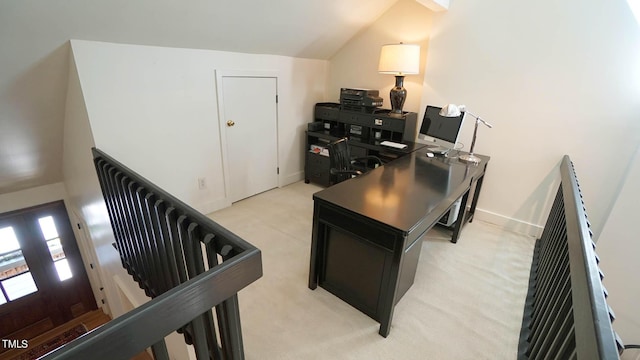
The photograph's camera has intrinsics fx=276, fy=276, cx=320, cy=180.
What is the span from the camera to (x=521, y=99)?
8.70 ft

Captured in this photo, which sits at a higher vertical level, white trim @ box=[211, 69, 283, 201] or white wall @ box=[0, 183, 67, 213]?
white trim @ box=[211, 69, 283, 201]

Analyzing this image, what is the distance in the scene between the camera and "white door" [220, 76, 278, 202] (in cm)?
308

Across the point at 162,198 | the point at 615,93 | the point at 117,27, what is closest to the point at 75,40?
the point at 117,27

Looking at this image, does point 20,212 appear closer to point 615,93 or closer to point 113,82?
point 113,82

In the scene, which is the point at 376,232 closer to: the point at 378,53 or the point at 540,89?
the point at 540,89

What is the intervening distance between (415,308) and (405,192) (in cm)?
82

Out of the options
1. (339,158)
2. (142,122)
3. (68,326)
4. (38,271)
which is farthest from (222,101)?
(68,326)

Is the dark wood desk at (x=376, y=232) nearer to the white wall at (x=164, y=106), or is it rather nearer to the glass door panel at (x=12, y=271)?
the white wall at (x=164, y=106)

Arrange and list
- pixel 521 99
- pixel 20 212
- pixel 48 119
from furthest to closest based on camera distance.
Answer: pixel 20 212 → pixel 521 99 → pixel 48 119

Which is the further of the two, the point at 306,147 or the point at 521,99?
the point at 306,147

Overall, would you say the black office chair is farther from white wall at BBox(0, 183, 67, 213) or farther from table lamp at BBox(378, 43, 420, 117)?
white wall at BBox(0, 183, 67, 213)

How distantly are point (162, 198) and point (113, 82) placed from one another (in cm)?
149

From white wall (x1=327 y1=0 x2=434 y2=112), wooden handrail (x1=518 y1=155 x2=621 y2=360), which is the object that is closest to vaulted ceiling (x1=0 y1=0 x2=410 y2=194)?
white wall (x1=327 y1=0 x2=434 y2=112)

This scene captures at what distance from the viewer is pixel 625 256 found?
7.42 feet
